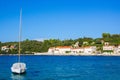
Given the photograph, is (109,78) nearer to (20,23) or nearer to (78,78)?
(78,78)

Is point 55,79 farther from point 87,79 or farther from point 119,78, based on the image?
point 119,78

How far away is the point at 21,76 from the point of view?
1768 inches

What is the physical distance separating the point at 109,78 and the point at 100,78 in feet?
4.13

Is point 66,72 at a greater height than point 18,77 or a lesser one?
greater

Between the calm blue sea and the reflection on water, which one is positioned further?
the calm blue sea

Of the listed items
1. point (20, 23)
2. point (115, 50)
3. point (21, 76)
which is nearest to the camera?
point (21, 76)

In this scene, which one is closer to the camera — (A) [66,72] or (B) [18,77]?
(B) [18,77]

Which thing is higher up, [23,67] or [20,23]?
[20,23]

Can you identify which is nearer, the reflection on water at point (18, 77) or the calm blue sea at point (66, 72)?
the reflection on water at point (18, 77)

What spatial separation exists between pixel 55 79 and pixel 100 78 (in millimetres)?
6432

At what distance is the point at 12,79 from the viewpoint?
41594 mm

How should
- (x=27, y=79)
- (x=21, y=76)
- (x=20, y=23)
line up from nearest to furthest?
1. (x=27, y=79)
2. (x=21, y=76)
3. (x=20, y=23)

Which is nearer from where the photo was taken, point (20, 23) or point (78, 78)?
point (78, 78)

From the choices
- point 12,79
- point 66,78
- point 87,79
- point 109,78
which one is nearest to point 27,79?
point 12,79
